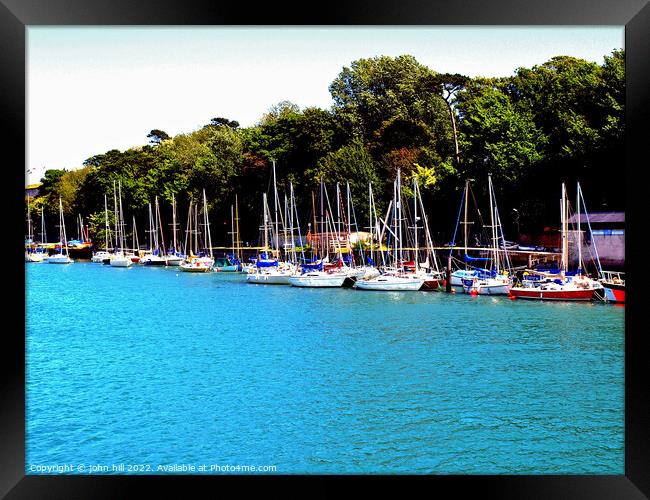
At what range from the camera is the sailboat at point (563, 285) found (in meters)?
25.4

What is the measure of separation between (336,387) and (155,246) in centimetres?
4426

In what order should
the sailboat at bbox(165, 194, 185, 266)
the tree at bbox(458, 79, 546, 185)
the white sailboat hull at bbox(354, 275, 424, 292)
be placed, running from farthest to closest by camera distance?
the sailboat at bbox(165, 194, 185, 266), the tree at bbox(458, 79, 546, 185), the white sailboat hull at bbox(354, 275, 424, 292)

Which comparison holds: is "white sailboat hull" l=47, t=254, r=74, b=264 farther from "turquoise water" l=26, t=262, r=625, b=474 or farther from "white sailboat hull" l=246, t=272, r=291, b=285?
"turquoise water" l=26, t=262, r=625, b=474

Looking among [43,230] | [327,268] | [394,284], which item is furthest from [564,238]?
[43,230]

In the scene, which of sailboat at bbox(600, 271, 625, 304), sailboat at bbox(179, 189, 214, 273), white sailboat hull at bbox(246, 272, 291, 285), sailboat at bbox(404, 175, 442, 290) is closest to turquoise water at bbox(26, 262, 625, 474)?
sailboat at bbox(600, 271, 625, 304)

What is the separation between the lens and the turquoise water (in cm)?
1070

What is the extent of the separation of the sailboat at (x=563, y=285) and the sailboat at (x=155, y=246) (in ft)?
102

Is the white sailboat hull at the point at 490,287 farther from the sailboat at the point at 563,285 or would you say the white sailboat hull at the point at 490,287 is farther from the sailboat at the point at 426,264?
the sailboat at the point at 426,264

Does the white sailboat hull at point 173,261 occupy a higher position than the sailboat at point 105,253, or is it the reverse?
the sailboat at point 105,253

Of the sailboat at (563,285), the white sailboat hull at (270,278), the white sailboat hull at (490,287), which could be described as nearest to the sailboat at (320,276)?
the white sailboat hull at (270,278)

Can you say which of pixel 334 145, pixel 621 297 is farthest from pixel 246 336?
pixel 334 145

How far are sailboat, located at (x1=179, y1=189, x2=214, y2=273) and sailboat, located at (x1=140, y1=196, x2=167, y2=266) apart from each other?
6.93 feet
